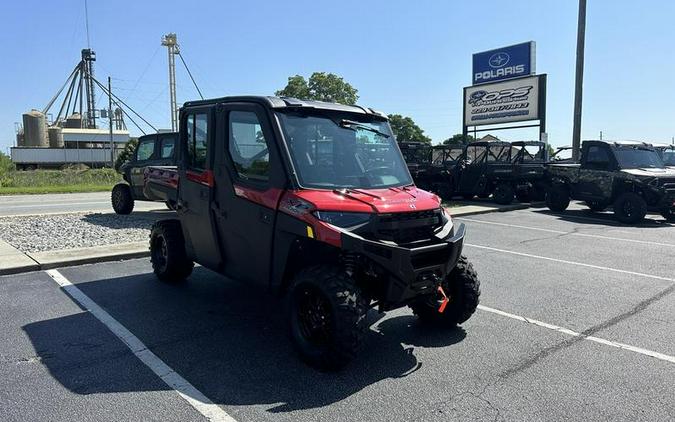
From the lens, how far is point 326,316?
13.6 ft

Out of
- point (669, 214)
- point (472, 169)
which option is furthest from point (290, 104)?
point (472, 169)

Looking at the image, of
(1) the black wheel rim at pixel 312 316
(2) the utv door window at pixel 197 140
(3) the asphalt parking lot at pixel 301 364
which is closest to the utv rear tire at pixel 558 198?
(3) the asphalt parking lot at pixel 301 364

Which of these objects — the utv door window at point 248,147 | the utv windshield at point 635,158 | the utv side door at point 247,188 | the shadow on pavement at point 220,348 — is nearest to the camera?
the shadow on pavement at point 220,348

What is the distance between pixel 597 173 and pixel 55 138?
8298 cm

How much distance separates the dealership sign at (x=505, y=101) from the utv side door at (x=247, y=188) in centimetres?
2103

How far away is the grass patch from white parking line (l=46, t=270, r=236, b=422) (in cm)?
2271

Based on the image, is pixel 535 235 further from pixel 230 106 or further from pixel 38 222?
pixel 38 222

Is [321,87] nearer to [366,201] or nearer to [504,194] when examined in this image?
[504,194]

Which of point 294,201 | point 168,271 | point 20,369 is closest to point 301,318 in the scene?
point 294,201

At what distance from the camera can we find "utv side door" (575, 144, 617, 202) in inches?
586

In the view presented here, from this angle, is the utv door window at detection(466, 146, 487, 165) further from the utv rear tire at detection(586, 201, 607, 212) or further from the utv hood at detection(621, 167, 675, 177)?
the utv hood at detection(621, 167, 675, 177)

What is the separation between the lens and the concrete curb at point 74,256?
7.24 meters

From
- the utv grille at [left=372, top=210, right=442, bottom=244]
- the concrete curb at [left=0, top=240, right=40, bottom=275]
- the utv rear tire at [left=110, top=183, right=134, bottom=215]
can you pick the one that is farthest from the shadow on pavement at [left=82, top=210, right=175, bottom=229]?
the utv grille at [left=372, top=210, right=442, bottom=244]

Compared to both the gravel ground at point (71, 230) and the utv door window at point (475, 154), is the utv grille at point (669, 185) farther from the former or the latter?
the gravel ground at point (71, 230)
